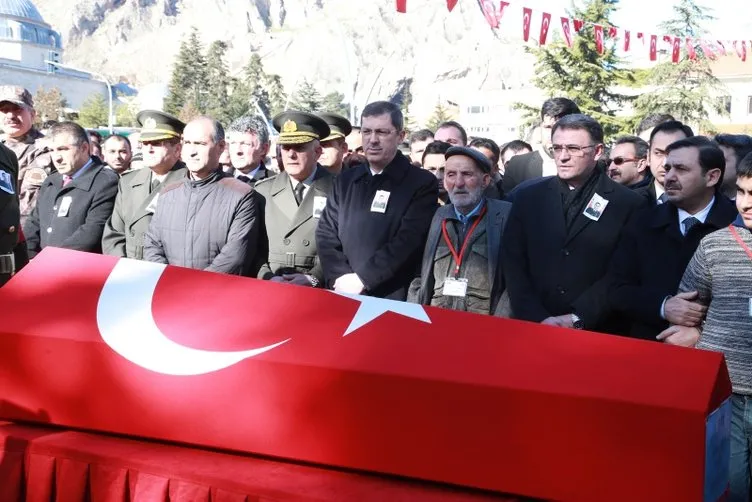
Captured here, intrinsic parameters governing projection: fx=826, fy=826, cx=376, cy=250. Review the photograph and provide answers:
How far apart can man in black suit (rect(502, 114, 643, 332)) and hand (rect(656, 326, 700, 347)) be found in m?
0.57

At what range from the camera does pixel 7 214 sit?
4.23m

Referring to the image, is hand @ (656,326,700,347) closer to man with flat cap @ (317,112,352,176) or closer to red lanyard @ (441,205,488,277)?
red lanyard @ (441,205,488,277)

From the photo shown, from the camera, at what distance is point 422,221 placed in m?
4.43

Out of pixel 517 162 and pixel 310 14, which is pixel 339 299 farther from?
pixel 310 14

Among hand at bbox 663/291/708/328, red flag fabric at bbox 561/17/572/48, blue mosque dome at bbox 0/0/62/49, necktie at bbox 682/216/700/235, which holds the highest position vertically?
blue mosque dome at bbox 0/0/62/49

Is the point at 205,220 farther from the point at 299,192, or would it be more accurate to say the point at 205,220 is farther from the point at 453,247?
the point at 453,247

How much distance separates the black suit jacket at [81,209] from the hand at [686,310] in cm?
377

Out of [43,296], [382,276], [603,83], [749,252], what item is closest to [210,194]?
[382,276]

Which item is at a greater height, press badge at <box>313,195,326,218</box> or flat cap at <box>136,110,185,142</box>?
flat cap at <box>136,110,185,142</box>

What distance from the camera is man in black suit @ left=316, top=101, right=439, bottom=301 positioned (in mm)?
4363

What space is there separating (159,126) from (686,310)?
11.5ft

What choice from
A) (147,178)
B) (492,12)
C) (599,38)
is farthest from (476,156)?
(599,38)

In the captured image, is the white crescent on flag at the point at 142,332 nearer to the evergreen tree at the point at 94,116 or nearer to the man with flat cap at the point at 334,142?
the man with flat cap at the point at 334,142

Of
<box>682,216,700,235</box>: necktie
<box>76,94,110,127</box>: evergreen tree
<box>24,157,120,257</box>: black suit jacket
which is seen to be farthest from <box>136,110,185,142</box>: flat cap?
<box>76,94,110,127</box>: evergreen tree
